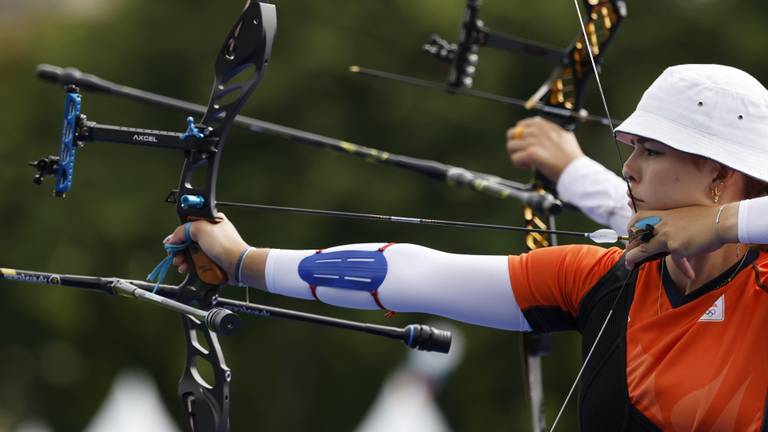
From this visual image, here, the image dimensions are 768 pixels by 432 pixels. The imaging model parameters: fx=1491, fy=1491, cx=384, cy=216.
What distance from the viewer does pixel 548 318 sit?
390cm

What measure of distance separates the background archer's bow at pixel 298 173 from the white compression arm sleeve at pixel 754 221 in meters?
12.2

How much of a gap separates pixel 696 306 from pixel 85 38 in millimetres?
17166

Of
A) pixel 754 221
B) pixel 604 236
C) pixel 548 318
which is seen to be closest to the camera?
pixel 754 221

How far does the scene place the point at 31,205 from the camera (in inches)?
Result: 784

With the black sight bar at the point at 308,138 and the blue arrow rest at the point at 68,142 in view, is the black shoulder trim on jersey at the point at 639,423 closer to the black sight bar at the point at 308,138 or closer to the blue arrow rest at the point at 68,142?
the black sight bar at the point at 308,138

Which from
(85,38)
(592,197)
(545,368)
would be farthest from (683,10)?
(592,197)

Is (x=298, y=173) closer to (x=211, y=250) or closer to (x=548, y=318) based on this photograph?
(x=211, y=250)

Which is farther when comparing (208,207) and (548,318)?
(208,207)

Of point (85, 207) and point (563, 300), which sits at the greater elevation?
point (85, 207)

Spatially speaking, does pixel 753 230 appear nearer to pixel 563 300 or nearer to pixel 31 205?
pixel 563 300

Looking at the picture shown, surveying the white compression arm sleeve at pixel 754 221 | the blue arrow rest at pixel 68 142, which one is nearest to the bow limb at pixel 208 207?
the blue arrow rest at pixel 68 142

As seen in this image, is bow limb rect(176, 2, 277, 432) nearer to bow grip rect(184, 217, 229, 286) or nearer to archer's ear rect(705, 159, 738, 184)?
bow grip rect(184, 217, 229, 286)

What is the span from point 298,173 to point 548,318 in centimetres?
1462

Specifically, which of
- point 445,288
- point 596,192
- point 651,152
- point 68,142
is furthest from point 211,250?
point 596,192
